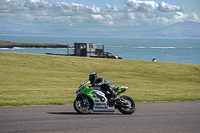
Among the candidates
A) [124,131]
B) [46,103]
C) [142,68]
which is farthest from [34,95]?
[142,68]

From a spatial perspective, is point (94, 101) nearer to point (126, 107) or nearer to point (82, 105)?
point (82, 105)

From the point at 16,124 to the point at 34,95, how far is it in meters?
8.74

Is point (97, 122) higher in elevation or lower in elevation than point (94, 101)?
lower

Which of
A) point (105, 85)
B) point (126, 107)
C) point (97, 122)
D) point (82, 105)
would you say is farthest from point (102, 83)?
point (97, 122)

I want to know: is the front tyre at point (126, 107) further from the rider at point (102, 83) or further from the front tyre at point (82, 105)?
the front tyre at point (82, 105)

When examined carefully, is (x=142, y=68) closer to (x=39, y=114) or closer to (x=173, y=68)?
(x=173, y=68)

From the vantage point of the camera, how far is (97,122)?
9406mm

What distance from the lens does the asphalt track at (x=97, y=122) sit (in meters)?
8.34

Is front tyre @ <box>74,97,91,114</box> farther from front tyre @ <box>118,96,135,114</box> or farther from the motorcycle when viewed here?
front tyre @ <box>118,96,135,114</box>

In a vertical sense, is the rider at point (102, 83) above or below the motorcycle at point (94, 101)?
above

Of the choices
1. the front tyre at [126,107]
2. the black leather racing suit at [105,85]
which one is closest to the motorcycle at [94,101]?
the front tyre at [126,107]

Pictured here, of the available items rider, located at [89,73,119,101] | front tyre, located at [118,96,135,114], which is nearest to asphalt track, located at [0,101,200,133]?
front tyre, located at [118,96,135,114]

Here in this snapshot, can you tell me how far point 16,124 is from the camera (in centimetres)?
869

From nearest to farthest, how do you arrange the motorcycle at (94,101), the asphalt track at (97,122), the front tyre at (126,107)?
1. the asphalt track at (97,122)
2. the motorcycle at (94,101)
3. the front tyre at (126,107)
